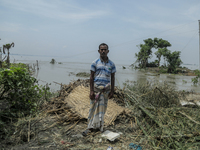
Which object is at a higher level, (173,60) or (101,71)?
(173,60)

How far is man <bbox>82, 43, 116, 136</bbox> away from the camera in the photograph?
2.89 meters

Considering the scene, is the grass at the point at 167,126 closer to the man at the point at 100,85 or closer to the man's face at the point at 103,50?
the man at the point at 100,85

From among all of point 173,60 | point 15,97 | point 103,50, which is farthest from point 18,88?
point 173,60

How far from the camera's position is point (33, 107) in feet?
13.2

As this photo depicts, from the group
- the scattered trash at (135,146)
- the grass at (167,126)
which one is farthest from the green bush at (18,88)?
the grass at (167,126)

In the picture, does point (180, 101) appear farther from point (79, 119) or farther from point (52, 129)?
point (52, 129)

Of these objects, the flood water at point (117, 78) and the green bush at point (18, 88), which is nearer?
the green bush at point (18, 88)

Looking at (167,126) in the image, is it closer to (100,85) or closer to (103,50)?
(100,85)

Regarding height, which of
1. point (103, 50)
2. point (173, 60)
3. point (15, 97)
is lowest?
point (15, 97)

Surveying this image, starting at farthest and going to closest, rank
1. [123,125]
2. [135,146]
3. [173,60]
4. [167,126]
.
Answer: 1. [173,60]
2. [123,125]
3. [167,126]
4. [135,146]

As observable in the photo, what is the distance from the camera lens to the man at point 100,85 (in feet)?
9.50

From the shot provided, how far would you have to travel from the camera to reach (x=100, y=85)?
2916 mm

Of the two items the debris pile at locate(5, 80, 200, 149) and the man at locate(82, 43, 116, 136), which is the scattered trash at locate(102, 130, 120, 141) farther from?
the man at locate(82, 43, 116, 136)

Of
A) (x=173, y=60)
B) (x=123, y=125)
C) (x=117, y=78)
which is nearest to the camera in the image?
(x=123, y=125)
